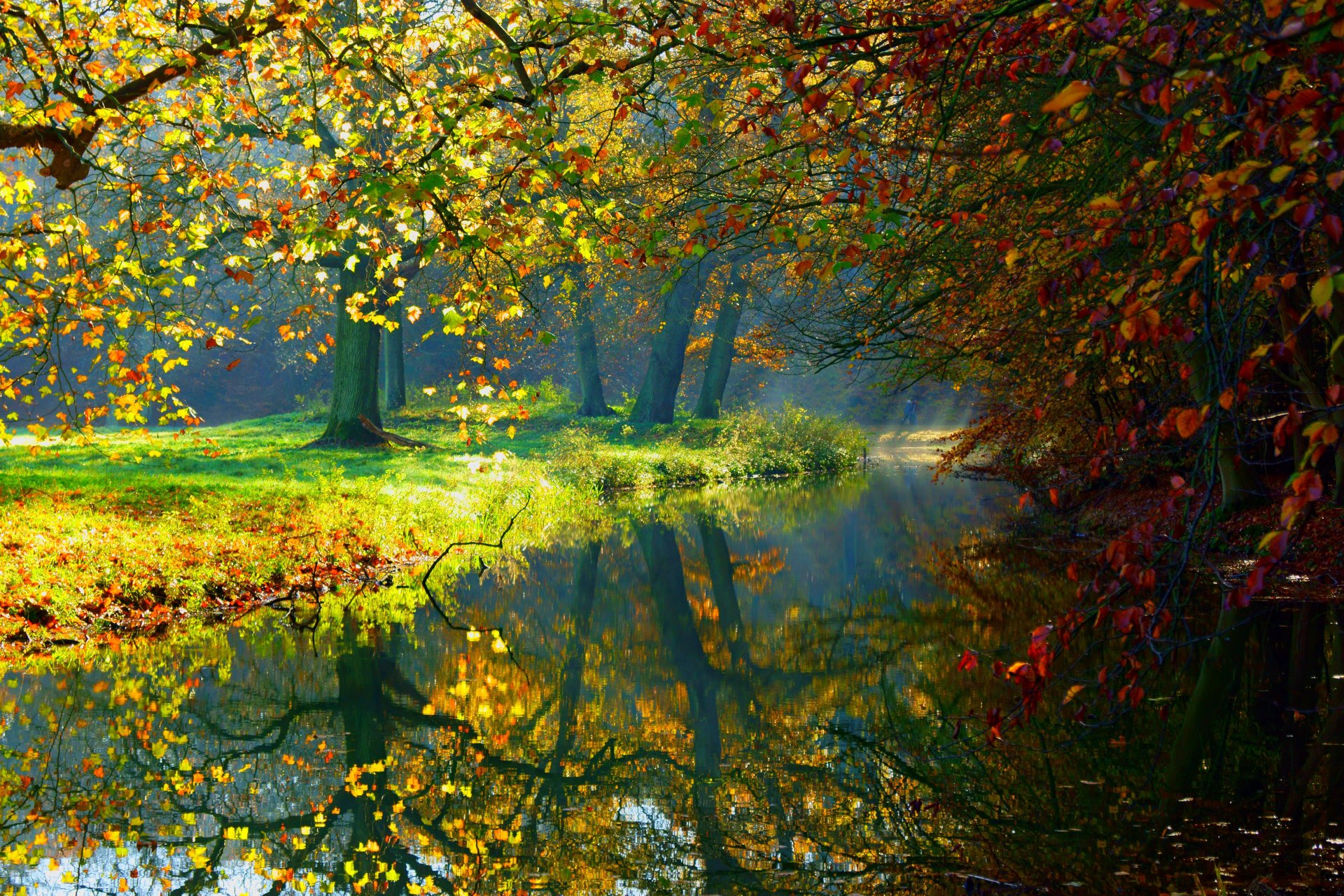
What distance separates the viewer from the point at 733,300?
102ft

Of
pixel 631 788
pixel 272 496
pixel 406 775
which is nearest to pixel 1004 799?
pixel 631 788

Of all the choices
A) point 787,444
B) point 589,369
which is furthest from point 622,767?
point 589,369

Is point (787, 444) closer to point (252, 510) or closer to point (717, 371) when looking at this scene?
point (717, 371)

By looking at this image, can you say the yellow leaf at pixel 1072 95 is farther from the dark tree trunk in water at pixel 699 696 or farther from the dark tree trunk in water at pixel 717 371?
the dark tree trunk in water at pixel 717 371

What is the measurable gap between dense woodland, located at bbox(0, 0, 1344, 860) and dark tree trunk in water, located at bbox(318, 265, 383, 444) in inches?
377

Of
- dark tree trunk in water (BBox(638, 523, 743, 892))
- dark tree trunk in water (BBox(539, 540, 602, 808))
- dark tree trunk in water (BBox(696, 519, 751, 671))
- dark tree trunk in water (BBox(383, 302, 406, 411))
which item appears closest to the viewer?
dark tree trunk in water (BBox(638, 523, 743, 892))

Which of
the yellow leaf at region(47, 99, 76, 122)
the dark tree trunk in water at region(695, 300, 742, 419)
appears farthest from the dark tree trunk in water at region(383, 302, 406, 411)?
the yellow leaf at region(47, 99, 76, 122)

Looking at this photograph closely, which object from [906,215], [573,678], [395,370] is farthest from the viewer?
[395,370]

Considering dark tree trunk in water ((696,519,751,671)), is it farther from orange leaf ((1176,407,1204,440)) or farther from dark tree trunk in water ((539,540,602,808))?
orange leaf ((1176,407,1204,440))

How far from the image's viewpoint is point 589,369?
36.6 meters

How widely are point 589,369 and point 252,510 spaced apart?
2350cm

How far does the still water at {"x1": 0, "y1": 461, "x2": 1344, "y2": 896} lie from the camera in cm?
472

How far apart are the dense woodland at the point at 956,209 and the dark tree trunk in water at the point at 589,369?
20362 millimetres

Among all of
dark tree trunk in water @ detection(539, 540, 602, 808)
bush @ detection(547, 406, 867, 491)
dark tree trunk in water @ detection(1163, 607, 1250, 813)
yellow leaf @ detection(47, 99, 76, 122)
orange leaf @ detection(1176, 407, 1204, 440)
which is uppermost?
yellow leaf @ detection(47, 99, 76, 122)
